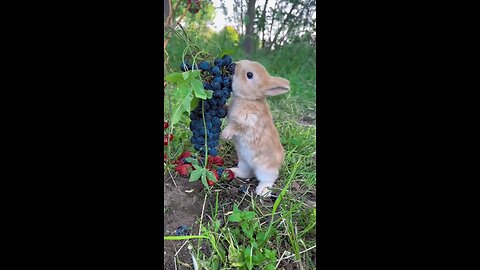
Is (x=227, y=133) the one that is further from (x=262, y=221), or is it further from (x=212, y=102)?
(x=262, y=221)

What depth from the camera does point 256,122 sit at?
131cm

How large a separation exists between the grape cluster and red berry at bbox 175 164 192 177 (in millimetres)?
56

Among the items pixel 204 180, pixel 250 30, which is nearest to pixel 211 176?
pixel 204 180

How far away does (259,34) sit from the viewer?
1.48 meters

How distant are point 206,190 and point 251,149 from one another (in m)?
0.19

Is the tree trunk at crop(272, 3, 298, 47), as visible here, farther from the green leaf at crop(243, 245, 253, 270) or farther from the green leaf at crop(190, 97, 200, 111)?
the green leaf at crop(243, 245, 253, 270)

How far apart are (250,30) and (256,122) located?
0.31 m

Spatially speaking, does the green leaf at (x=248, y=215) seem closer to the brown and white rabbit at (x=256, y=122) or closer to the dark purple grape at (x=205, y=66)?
the brown and white rabbit at (x=256, y=122)

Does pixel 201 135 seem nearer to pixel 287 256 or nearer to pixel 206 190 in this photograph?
pixel 206 190

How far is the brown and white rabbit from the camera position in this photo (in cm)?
129

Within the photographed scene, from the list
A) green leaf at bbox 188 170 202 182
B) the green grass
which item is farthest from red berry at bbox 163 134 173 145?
green leaf at bbox 188 170 202 182

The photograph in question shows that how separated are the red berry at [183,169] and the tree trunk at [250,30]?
46 cm

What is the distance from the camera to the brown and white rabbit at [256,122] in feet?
4.23
